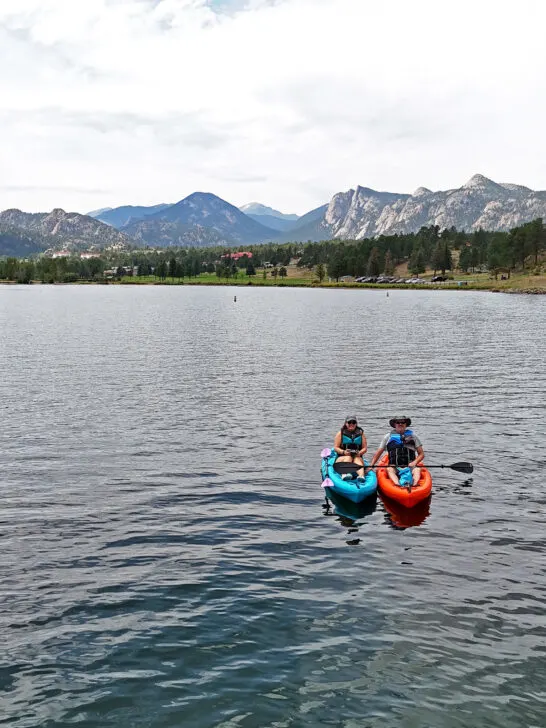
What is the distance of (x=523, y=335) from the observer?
280 ft

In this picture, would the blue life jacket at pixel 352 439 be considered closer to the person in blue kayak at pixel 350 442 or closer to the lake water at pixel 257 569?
the person in blue kayak at pixel 350 442

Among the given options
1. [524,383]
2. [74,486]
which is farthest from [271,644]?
[524,383]

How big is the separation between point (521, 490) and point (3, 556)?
18.9 m

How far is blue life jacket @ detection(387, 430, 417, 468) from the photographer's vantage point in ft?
83.3

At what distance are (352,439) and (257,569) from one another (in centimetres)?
924

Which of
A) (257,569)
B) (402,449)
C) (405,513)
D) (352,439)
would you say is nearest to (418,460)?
(402,449)

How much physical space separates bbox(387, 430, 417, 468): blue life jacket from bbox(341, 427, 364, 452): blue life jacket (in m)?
1.38

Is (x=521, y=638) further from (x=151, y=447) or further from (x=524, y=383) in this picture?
(x=524, y=383)

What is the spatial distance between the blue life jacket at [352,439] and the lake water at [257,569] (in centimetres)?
224

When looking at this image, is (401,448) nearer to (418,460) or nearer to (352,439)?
(418,460)

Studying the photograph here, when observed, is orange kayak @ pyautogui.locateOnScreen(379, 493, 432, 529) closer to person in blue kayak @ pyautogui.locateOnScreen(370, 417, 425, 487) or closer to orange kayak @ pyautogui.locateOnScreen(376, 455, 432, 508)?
orange kayak @ pyautogui.locateOnScreen(376, 455, 432, 508)

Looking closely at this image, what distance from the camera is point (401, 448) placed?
25438 millimetres

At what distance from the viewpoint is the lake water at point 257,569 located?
12.9 meters

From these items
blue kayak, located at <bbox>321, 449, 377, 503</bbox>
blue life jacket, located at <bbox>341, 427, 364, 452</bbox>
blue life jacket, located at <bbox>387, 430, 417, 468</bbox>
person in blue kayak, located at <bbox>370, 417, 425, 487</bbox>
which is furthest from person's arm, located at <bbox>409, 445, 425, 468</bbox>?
blue life jacket, located at <bbox>341, 427, 364, 452</bbox>
